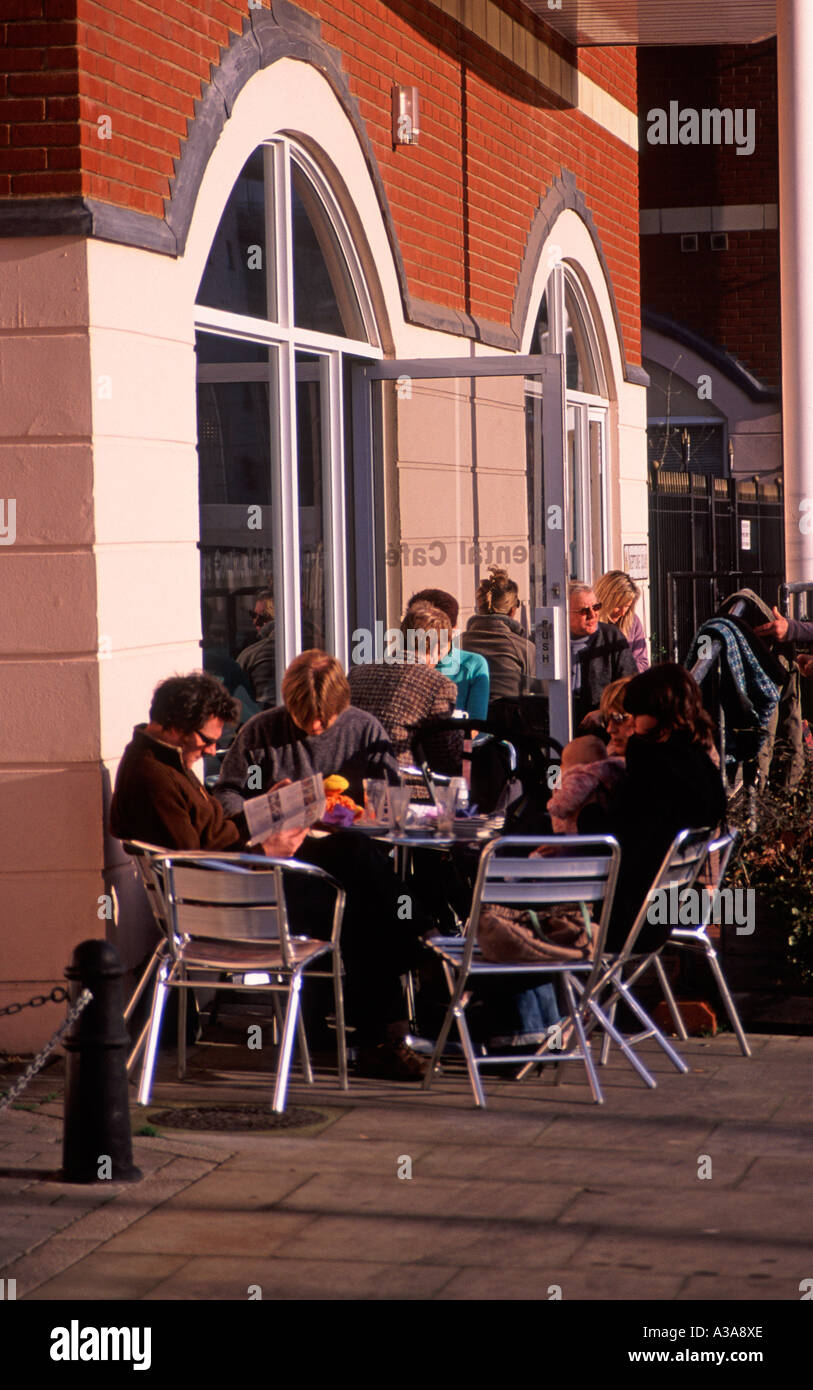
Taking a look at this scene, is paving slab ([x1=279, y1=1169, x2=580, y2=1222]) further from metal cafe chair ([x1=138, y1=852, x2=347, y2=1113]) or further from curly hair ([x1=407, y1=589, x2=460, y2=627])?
curly hair ([x1=407, y1=589, x2=460, y2=627])

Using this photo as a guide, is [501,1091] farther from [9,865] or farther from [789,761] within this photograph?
[789,761]

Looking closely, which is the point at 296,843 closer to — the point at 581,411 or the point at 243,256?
the point at 243,256

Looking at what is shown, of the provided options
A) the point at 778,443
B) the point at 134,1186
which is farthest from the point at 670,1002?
the point at 778,443

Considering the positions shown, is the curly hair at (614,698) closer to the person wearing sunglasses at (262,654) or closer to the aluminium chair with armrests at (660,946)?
the aluminium chair with armrests at (660,946)

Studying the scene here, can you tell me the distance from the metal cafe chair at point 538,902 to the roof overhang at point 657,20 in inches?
277

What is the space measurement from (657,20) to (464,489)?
418 cm

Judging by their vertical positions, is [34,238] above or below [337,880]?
above

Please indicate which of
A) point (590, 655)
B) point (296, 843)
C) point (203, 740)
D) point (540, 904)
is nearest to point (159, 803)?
point (203, 740)

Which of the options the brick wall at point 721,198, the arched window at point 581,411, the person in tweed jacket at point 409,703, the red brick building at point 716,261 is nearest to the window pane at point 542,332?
the arched window at point 581,411

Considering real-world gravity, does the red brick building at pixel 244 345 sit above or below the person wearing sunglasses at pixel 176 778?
above

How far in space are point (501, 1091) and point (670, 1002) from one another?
0.86 m

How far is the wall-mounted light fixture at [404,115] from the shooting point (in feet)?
29.9

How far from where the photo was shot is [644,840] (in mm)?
5996

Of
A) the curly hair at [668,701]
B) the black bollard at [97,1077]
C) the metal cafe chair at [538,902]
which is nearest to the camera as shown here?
the black bollard at [97,1077]
